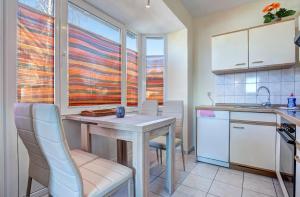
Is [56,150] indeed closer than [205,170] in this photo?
Yes

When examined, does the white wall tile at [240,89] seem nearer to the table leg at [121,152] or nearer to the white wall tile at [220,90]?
the white wall tile at [220,90]

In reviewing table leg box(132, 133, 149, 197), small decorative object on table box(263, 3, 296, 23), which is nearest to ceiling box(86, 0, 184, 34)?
small decorative object on table box(263, 3, 296, 23)

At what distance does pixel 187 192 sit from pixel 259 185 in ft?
2.95

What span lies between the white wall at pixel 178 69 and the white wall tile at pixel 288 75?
146 cm

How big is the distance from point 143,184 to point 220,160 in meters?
1.57

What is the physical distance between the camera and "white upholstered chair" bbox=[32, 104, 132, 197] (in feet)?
2.64

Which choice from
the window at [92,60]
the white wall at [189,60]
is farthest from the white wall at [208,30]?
the window at [92,60]

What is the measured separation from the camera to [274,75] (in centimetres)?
243

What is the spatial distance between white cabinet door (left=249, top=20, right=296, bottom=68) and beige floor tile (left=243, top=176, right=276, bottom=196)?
5.11 ft

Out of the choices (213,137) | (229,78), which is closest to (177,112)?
(213,137)

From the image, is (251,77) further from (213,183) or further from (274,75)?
(213,183)

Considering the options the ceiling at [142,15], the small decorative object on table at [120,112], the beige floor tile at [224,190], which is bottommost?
the beige floor tile at [224,190]

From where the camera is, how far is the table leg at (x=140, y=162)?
1241 millimetres

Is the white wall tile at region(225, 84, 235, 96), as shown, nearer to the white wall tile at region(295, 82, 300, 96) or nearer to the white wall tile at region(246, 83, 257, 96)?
the white wall tile at region(246, 83, 257, 96)
